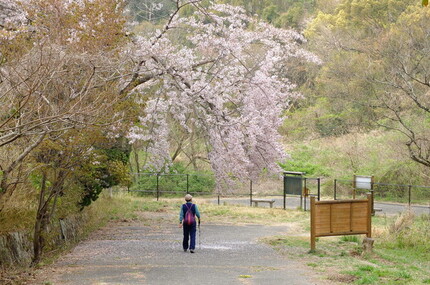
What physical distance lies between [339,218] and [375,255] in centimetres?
123

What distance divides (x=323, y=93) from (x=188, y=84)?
81.6ft

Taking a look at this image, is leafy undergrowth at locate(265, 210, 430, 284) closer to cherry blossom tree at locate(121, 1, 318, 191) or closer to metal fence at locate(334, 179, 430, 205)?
cherry blossom tree at locate(121, 1, 318, 191)

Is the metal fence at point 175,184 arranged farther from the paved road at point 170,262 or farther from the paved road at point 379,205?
the paved road at point 170,262

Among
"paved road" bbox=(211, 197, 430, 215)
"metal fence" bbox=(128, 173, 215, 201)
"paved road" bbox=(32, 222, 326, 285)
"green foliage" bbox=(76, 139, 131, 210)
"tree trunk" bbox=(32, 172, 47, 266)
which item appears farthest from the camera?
"metal fence" bbox=(128, 173, 215, 201)

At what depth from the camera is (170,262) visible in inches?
489

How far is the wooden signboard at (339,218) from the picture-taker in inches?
543

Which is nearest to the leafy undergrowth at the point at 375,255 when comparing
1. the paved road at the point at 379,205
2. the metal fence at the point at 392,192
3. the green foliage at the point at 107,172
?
the green foliage at the point at 107,172

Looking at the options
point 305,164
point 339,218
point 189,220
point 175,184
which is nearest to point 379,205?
point 305,164

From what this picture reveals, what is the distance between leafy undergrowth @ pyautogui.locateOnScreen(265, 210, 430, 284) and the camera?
10.8m

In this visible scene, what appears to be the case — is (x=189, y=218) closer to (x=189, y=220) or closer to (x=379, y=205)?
(x=189, y=220)

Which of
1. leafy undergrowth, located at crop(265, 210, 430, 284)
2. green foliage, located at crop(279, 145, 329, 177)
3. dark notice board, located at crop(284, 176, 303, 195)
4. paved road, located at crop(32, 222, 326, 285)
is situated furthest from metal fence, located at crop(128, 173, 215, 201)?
leafy undergrowth, located at crop(265, 210, 430, 284)

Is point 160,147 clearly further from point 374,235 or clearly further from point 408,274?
point 408,274

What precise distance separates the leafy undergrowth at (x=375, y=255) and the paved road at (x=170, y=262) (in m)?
0.52

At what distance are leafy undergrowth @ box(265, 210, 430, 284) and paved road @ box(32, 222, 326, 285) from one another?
1.71 feet
